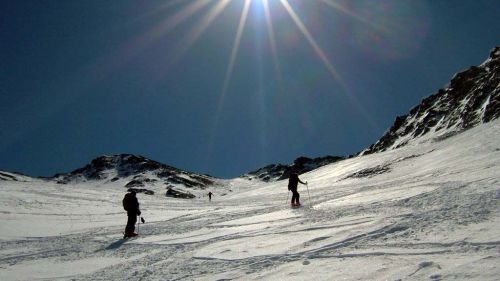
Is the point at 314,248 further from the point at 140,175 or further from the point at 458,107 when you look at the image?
the point at 140,175

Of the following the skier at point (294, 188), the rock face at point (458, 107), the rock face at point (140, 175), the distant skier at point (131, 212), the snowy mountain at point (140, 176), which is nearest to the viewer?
the distant skier at point (131, 212)

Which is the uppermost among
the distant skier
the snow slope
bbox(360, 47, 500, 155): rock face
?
bbox(360, 47, 500, 155): rock face

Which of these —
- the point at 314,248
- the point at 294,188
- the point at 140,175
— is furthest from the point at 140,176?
the point at 314,248

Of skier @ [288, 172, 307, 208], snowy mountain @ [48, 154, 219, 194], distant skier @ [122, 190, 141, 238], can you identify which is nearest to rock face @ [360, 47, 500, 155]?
skier @ [288, 172, 307, 208]

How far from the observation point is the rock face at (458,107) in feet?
246

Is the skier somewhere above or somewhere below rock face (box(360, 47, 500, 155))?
below

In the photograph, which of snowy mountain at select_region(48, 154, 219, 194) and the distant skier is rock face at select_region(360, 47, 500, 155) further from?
snowy mountain at select_region(48, 154, 219, 194)

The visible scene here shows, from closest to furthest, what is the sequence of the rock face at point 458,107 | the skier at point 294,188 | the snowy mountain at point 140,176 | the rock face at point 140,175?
the skier at point 294,188 → the rock face at point 458,107 → the snowy mountain at point 140,176 → the rock face at point 140,175

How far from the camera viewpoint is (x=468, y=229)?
7961 millimetres

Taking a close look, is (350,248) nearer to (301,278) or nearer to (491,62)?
(301,278)

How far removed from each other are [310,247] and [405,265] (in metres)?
2.73

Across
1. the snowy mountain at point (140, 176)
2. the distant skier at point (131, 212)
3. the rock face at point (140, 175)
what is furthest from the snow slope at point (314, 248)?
the rock face at point (140, 175)

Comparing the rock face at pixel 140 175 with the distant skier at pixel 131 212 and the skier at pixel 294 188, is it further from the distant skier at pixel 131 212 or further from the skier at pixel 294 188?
the distant skier at pixel 131 212

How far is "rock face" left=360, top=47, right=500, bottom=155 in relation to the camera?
246ft
